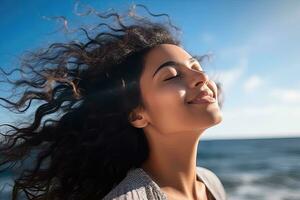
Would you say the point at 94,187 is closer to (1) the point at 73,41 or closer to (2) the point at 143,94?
(2) the point at 143,94

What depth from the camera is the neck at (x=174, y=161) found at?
→ 2568mm

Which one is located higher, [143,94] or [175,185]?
[143,94]

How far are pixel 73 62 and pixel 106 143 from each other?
0.65 metres

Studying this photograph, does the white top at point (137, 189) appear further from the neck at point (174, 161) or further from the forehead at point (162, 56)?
the forehead at point (162, 56)

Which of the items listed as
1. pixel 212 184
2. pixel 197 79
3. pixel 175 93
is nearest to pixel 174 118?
pixel 175 93

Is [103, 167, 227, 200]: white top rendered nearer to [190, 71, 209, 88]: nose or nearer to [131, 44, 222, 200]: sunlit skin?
[131, 44, 222, 200]: sunlit skin

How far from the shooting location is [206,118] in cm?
236

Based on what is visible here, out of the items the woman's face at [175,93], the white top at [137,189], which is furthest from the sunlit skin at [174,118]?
the white top at [137,189]

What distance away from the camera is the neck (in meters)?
2.57

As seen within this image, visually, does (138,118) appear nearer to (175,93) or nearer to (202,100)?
(175,93)

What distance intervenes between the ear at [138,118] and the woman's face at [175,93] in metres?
0.03

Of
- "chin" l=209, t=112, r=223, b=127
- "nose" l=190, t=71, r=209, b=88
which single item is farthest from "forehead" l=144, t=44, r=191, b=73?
"chin" l=209, t=112, r=223, b=127

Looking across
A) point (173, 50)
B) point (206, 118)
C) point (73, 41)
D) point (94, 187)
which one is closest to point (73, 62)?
point (73, 41)

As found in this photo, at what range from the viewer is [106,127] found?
2.71m
